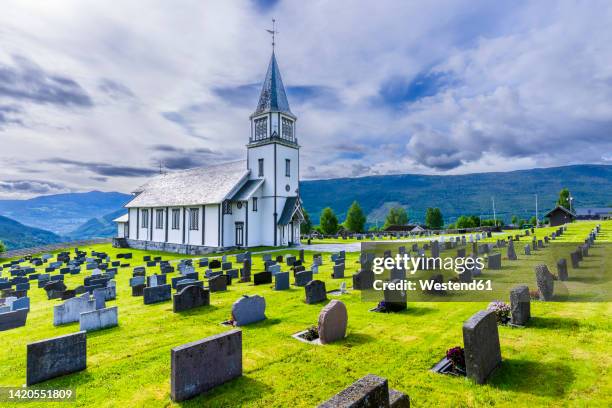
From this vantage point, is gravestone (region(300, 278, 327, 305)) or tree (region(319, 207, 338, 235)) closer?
gravestone (region(300, 278, 327, 305))

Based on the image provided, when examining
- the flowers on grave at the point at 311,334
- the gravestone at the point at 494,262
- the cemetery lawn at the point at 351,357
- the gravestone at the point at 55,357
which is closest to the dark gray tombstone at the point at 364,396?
the cemetery lawn at the point at 351,357

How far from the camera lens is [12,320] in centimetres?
1184

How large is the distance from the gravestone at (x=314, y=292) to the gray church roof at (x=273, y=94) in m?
31.1

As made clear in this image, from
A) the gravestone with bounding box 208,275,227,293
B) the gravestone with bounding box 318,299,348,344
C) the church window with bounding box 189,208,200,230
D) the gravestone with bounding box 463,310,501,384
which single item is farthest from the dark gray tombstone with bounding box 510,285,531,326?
the church window with bounding box 189,208,200,230

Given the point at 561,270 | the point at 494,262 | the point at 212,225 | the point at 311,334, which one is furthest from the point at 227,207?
the point at 561,270

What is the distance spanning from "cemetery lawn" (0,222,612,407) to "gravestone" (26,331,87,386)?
0.61ft

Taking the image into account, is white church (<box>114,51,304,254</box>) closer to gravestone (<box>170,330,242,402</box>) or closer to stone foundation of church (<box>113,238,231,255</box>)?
stone foundation of church (<box>113,238,231,255</box>)

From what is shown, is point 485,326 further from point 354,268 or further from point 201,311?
point 354,268

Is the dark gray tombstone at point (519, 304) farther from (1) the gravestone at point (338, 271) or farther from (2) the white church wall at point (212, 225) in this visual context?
(2) the white church wall at point (212, 225)

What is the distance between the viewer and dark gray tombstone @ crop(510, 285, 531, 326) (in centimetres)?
898

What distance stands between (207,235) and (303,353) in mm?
32984

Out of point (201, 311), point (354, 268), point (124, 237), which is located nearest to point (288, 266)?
point (354, 268)

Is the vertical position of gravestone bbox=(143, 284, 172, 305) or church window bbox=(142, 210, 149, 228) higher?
church window bbox=(142, 210, 149, 228)

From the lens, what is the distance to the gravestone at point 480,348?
20.9 ft
